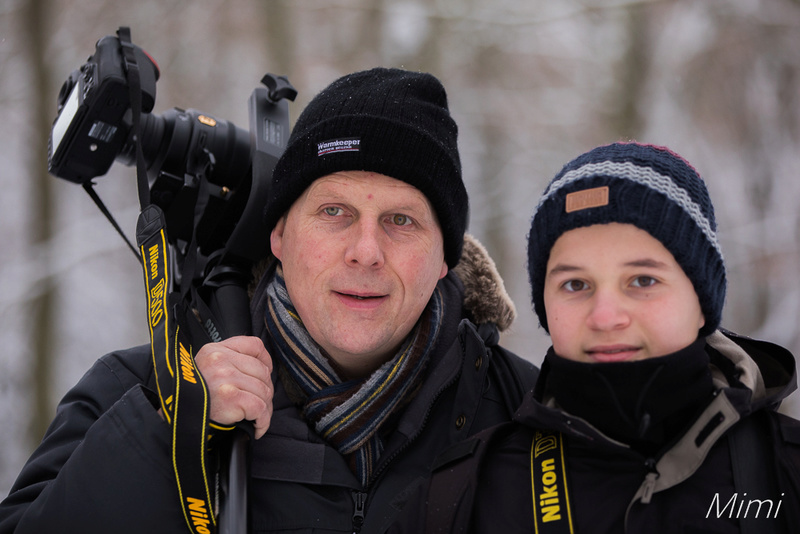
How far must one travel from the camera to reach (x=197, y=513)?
1322 mm

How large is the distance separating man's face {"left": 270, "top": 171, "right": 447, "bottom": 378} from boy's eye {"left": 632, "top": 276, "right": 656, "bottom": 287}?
0.51m

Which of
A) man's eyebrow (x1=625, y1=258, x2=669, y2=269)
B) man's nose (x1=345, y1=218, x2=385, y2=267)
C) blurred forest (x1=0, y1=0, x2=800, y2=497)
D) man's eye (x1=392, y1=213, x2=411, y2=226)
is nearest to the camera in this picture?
man's eyebrow (x1=625, y1=258, x2=669, y2=269)

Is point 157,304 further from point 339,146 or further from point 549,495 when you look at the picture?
point 549,495

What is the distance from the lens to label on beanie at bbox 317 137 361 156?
163cm

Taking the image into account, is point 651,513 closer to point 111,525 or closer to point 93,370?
point 111,525

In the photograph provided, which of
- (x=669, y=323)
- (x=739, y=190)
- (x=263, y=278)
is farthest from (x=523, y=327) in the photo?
(x=669, y=323)

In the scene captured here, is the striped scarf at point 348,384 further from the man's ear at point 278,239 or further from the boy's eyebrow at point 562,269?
the boy's eyebrow at point 562,269

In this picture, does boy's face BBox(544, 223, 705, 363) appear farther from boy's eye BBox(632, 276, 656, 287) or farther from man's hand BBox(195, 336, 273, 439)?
man's hand BBox(195, 336, 273, 439)

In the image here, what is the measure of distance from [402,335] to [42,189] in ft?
13.9

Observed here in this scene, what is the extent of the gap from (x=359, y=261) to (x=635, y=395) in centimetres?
64

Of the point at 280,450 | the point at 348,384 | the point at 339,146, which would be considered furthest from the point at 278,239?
the point at 280,450

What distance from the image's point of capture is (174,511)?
1.34 meters

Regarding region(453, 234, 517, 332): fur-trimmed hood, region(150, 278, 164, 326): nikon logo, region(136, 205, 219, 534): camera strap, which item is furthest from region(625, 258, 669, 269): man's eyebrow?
region(150, 278, 164, 326): nikon logo

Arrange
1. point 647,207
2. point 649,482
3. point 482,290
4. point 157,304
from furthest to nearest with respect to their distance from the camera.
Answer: point 482,290
point 157,304
point 647,207
point 649,482
